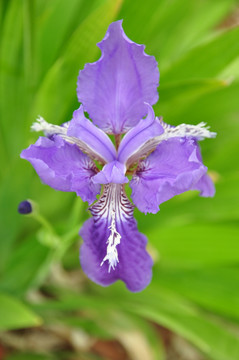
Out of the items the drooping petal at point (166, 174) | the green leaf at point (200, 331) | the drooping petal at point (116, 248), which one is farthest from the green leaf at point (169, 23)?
the green leaf at point (200, 331)

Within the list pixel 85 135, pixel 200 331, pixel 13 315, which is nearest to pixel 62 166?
pixel 85 135

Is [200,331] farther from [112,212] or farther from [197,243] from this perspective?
[112,212]

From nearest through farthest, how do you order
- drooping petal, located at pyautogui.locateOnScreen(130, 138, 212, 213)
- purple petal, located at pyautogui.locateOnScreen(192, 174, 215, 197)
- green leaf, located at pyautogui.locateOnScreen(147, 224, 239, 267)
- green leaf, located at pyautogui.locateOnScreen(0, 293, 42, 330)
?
drooping petal, located at pyautogui.locateOnScreen(130, 138, 212, 213) → purple petal, located at pyautogui.locateOnScreen(192, 174, 215, 197) → green leaf, located at pyautogui.locateOnScreen(0, 293, 42, 330) → green leaf, located at pyautogui.locateOnScreen(147, 224, 239, 267)

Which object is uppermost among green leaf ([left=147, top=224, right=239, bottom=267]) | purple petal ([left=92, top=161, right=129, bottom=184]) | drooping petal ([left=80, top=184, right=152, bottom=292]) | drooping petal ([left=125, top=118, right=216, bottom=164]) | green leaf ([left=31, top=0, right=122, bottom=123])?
green leaf ([left=31, top=0, right=122, bottom=123])

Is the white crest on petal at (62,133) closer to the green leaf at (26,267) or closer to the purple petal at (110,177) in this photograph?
the purple petal at (110,177)

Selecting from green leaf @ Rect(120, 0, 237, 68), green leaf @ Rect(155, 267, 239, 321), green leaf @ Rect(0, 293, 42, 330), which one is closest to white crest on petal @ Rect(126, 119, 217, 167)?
green leaf @ Rect(120, 0, 237, 68)

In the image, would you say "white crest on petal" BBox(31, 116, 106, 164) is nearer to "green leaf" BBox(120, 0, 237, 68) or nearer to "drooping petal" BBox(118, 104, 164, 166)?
"drooping petal" BBox(118, 104, 164, 166)

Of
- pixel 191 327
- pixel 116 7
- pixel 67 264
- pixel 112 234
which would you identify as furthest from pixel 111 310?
pixel 116 7
